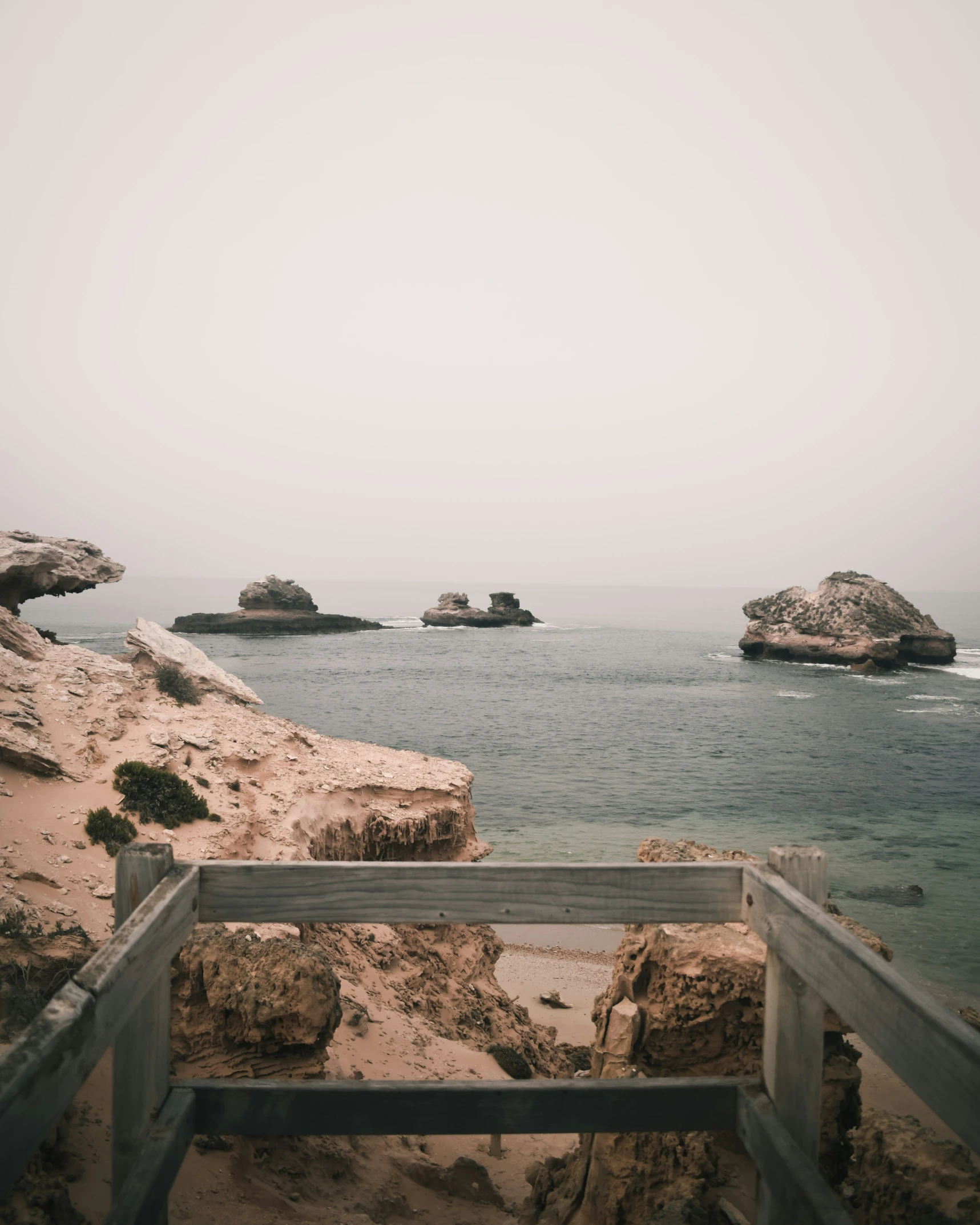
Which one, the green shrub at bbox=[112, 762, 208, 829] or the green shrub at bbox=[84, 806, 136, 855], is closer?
the green shrub at bbox=[84, 806, 136, 855]

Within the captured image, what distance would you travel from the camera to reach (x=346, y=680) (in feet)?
208

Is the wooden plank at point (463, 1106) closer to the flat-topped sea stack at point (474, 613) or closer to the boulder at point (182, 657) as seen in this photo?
the boulder at point (182, 657)

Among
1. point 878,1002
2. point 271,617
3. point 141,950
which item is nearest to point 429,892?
point 141,950

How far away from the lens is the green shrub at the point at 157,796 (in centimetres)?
1032

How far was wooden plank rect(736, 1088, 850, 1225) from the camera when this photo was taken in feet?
7.97

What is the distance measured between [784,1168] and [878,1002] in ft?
2.67

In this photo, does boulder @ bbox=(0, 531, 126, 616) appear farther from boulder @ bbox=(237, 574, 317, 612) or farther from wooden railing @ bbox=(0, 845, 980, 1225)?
boulder @ bbox=(237, 574, 317, 612)

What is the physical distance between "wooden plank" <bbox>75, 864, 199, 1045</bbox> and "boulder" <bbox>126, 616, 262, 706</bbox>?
14.8 meters

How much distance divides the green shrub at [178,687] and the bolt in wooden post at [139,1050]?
12670 millimetres

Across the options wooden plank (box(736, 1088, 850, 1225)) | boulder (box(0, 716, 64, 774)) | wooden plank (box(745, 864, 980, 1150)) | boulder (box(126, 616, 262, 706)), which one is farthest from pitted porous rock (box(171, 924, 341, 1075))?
boulder (box(126, 616, 262, 706))

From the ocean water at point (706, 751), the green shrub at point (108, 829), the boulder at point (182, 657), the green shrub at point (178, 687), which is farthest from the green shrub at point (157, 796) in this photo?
the ocean water at point (706, 751)

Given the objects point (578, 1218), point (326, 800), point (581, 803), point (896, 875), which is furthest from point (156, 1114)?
point (581, 803)

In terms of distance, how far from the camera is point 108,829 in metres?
9.46

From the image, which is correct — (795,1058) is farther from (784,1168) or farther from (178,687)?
(178,687)
